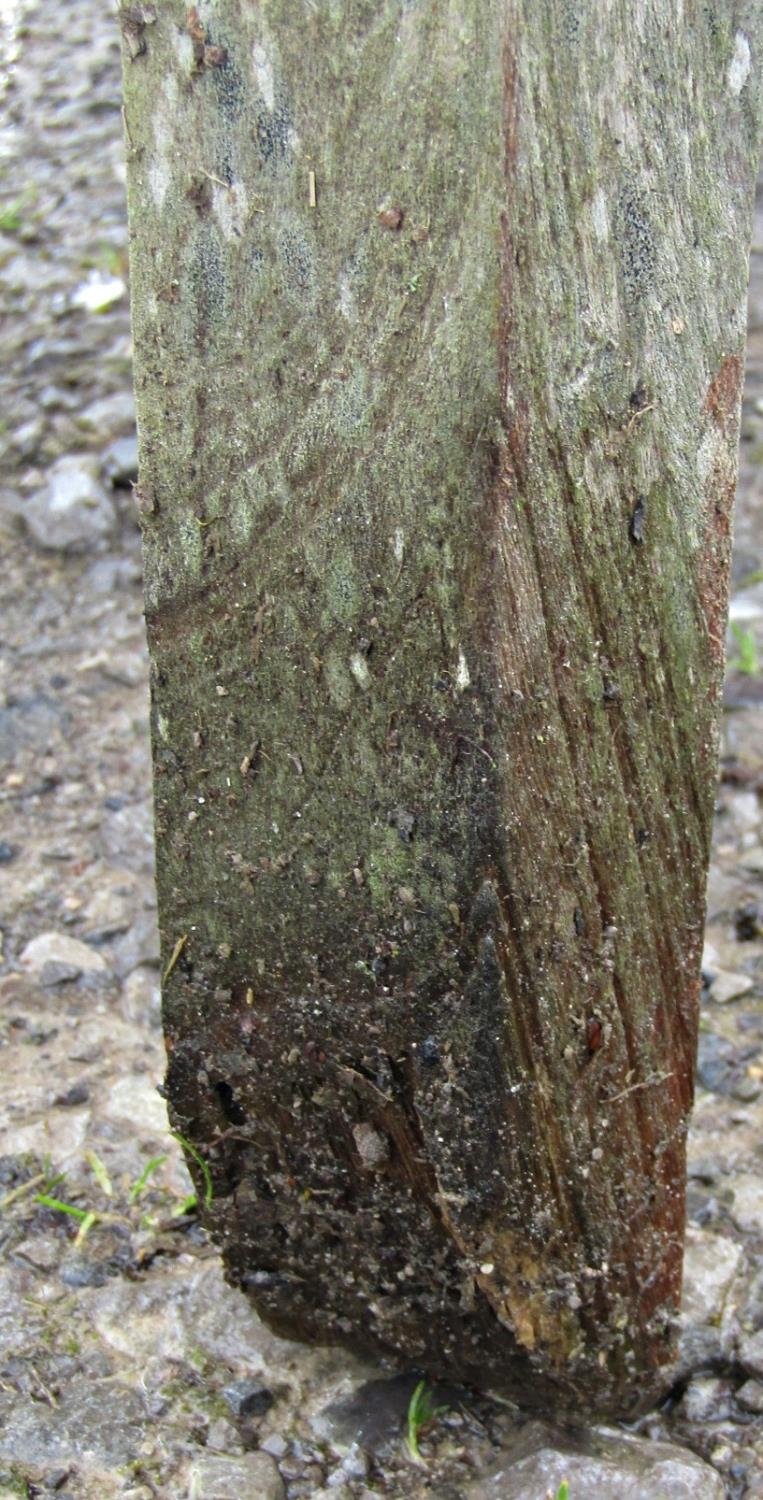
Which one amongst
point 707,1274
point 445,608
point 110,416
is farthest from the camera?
point 110,416

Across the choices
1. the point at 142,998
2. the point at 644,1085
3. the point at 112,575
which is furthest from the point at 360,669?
the point at 112,575

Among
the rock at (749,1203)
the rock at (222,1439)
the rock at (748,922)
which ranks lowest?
the rock at (748,922)

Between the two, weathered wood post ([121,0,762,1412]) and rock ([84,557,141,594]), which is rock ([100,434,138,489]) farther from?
weathered wood post ([121,0,762,1412])

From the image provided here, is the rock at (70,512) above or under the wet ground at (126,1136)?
above

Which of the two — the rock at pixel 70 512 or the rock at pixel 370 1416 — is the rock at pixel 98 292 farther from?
the rock at pixel 370 1416

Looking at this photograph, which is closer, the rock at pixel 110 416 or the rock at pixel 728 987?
the rock at pixel 728 987

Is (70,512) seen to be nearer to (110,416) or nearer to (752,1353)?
(110,416)

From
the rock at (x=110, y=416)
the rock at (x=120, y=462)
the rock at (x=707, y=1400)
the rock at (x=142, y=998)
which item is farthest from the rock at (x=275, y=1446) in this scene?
the rock at (x=110, y=416)

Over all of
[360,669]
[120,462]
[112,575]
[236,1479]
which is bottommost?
[236,1479]
